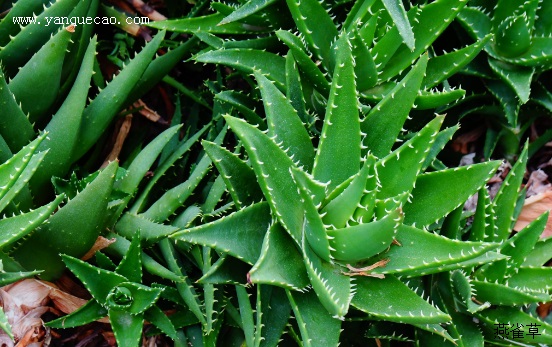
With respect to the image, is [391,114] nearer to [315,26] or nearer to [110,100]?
[315,26]

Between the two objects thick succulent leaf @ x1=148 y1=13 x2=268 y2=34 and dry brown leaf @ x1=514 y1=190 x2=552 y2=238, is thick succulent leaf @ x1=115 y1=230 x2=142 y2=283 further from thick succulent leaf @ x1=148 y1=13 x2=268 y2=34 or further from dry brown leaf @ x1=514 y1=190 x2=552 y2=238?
dry brown leaf @ x1=514 y1=190 x2=552 y2=238

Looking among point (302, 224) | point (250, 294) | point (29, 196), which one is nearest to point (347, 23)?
point (302, 224)

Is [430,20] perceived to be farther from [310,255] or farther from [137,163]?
[137,163]

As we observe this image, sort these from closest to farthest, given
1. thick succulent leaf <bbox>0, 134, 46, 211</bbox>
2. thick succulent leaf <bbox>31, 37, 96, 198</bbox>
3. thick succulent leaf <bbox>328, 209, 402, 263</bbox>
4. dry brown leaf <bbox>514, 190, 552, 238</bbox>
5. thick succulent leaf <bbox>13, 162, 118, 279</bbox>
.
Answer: thick succulent leaf <bbox>328, 209, 402, 263</bbox> < thick succulent leaf <bbox>0, 134, 46, 211</bbox> < thick succulent leaf <bbox>13, 162, 118, 279</bbox> < thick succulent leaf <bbox>31, 37, 96, 198</bbox> < dry brown leaf <bbox>514, 190, 552, 238</bbox>

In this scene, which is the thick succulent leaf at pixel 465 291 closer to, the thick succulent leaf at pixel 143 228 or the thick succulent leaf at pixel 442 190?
the thick succulent leaf at pixel 442 190

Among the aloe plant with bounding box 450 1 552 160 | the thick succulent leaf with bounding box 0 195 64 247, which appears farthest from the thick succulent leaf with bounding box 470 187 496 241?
the thick succulent leaf with bounding box 0 195 64 247

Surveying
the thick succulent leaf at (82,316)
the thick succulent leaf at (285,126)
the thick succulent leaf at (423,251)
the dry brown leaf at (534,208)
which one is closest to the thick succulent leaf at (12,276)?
the thick succulent leaf at (82,316)
